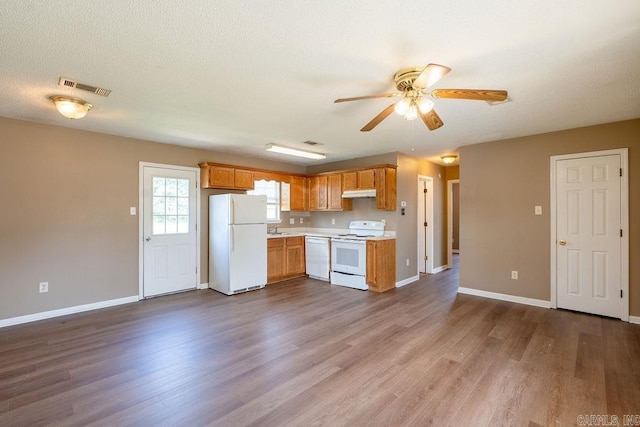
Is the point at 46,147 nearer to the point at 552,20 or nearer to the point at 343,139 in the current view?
the point at 343,139

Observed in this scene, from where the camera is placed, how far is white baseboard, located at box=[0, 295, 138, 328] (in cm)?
350

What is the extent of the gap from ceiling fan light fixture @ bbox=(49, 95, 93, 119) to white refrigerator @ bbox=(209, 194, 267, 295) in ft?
7.15

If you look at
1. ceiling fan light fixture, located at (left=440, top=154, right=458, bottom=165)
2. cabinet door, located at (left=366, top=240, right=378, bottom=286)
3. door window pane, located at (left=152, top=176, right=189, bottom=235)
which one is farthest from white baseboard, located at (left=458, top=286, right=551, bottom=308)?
door window pane, located at (left=152, top=176, right=189, bottom=235)

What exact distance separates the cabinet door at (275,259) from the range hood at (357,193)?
149cm

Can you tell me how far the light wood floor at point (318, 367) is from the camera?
197 cm

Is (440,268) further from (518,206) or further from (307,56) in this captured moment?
(307,56)

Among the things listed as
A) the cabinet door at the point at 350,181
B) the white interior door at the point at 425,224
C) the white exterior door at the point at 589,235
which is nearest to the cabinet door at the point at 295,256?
the cabinet door at the point at 350,181

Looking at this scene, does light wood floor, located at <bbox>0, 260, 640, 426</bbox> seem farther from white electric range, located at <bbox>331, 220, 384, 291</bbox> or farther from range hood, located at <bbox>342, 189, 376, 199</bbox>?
Result: range hood, located at <bbox>342, 189, 376, 199</bbox>

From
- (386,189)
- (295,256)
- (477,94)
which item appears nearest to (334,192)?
(386,189)

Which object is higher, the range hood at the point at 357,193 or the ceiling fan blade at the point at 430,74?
the ceiling fan blade at the point at 430,74

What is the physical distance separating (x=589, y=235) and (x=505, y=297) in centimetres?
135

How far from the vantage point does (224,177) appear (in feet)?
17.2

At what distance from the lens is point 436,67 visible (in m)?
1.80

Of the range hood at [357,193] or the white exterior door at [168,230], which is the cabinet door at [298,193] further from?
the white exterior door at [168,230]
